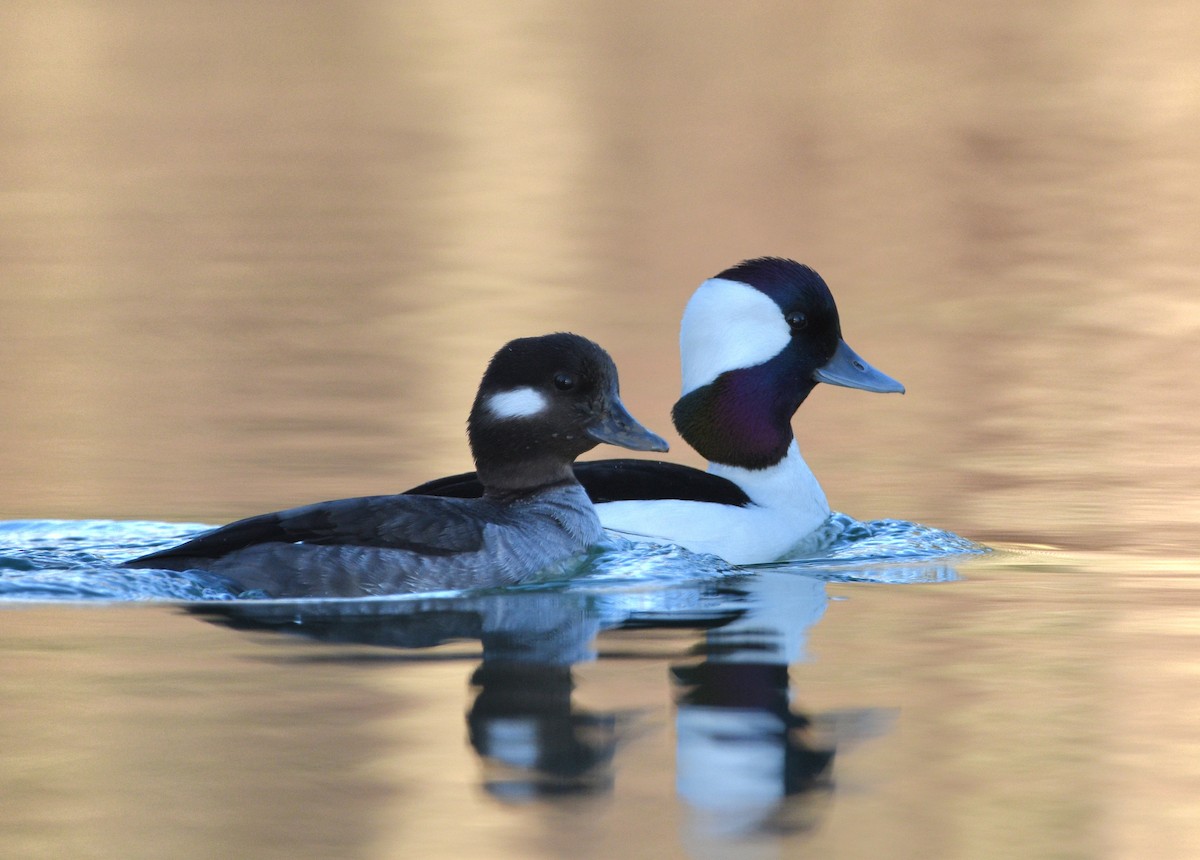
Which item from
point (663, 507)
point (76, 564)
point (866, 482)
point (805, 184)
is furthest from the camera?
point (805, 184)

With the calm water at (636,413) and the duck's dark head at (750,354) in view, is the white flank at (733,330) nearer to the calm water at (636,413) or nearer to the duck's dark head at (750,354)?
the duck's dark head at (750,354)

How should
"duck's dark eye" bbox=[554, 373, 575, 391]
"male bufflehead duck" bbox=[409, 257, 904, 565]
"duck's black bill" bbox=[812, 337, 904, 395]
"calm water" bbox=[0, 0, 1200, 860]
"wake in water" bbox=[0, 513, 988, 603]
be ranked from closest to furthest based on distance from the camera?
"calm water" bbox=[0, 0, 1200, 860]
"wake in water" bbox=[0, 513, 988, 603]
"duck's dark eye" bbox=[554, 373, 575, 391]
"male bufflehead duck" bbox=[409, 257, 904, 565]
"duck's black bill" bbox=[812, 337, 904, 395]

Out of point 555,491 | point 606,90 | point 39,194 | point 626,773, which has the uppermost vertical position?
point 606,90

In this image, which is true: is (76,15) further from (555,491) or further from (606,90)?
(555,491)

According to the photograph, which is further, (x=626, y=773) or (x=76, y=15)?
(x=76, y=15)

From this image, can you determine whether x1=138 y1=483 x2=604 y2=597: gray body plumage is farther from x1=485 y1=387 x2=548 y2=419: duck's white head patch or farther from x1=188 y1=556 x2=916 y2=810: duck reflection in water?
x1=485 y1=387 x2=548 y2=419: duck's white head patch

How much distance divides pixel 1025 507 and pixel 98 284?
8.85 metres

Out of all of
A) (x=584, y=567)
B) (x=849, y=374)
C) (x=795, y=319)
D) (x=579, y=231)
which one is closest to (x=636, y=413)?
(x=849, y=374)

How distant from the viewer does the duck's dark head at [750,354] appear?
8828mm

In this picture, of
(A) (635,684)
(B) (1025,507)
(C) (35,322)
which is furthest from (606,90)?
(A) (635,684)

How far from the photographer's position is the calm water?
15.6 feet

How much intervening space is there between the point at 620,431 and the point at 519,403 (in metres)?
0.41

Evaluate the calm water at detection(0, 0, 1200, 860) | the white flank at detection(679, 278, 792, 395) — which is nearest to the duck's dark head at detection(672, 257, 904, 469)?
the white flank at detection(679, 278, 792, 395)

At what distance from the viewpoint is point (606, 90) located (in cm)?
2902
